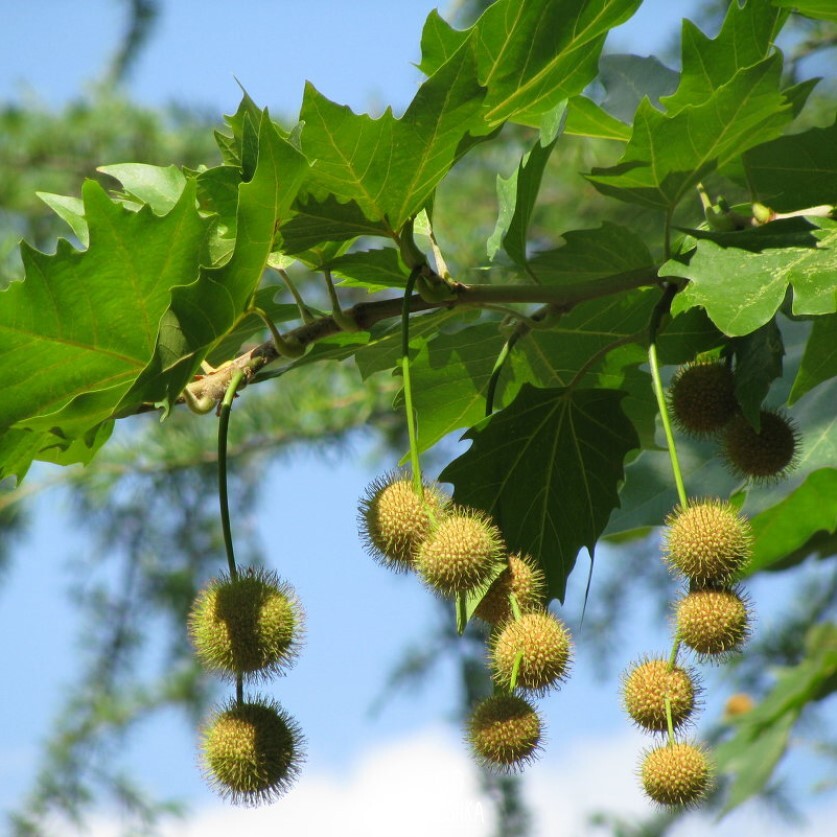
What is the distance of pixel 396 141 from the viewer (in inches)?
55.4

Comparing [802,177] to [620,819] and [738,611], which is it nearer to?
[738,611]

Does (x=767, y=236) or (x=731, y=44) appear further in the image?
(x=731, y=44)

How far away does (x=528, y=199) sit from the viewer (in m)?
1.55

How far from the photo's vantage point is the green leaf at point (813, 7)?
162cm

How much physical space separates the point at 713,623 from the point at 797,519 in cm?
108

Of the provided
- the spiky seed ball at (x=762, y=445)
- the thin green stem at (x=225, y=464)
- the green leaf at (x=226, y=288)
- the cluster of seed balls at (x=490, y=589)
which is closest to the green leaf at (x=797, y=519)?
the spiky seed ball at (x=762, y=445)

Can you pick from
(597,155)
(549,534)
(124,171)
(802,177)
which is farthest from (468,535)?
(597,155)

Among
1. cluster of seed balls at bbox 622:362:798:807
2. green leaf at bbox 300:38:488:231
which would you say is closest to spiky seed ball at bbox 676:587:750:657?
cluster of seed balls at bbox 622:362:798:807

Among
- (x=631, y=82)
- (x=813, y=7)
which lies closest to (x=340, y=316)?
(x=813, y=7)

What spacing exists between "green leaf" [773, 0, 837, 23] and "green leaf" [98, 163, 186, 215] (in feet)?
2.98

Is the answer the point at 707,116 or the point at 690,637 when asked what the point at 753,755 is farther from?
the point at 707,116

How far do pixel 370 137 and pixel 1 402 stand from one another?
1.89ft

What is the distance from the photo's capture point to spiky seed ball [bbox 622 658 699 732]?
1.42 meters

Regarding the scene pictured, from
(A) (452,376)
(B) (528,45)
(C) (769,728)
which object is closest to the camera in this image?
(B) (528,45)
